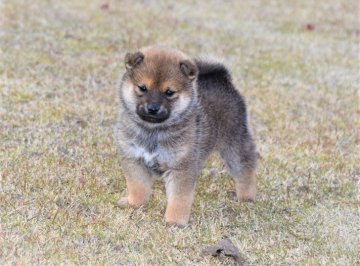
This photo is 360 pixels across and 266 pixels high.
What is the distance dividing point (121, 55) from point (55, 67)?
5.31 feet

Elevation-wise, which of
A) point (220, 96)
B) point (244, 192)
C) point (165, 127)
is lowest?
point (244, 192)

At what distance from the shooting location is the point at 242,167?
6770 millimetres

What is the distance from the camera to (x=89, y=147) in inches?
299

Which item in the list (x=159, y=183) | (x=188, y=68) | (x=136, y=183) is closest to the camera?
(x=188, y=68)

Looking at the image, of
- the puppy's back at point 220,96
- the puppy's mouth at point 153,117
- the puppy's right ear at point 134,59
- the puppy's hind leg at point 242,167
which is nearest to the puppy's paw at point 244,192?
the puppy's hind leg at point 242,167

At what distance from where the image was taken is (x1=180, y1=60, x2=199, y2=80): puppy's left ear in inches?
228

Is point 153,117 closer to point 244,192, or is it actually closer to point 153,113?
point 153,113

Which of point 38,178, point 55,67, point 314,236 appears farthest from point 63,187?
point 55,67

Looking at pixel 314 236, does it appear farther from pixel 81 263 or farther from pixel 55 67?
pixel 55 67

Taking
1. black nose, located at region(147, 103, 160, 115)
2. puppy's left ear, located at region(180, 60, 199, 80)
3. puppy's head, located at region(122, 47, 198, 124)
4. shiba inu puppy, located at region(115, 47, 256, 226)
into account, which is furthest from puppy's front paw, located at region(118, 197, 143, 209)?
puppy's left ear, located at region(180, 60, 199, 80)

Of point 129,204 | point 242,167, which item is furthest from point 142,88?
point 242,167

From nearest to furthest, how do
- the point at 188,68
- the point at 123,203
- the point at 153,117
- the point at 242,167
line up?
the point at 153,117, the point at 188,68, the point at 123,203, the point at 242,167

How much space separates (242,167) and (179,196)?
117cm

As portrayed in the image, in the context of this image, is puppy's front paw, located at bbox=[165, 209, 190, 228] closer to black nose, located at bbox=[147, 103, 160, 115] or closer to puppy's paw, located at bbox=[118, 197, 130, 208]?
puppy's paw, located at bbox=[118, 197, 130, 208]
